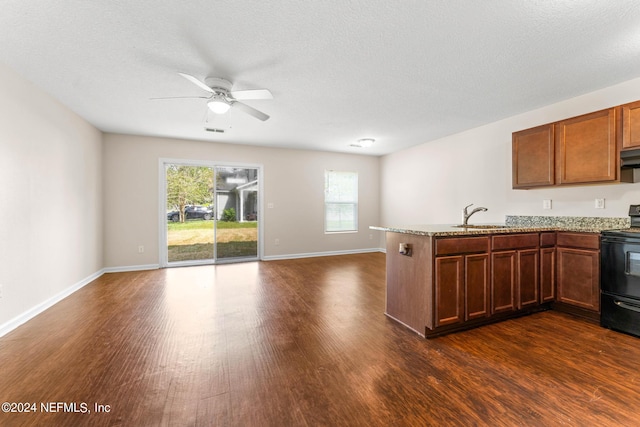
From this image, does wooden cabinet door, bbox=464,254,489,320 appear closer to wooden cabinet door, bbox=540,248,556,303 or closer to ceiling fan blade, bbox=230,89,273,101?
wooden cabinet door, bbox=540,248,556,303

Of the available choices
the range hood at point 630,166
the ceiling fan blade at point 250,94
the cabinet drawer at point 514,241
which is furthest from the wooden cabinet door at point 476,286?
the ceiling fan blade at point 250,94

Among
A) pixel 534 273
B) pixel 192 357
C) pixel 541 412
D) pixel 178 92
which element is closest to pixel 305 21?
pixel 178 92

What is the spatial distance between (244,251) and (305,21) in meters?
4.79

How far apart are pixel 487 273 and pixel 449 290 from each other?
0.52 meters

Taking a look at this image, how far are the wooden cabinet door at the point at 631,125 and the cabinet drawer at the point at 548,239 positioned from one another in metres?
1.06

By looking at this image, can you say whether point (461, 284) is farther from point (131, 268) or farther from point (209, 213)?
point (131, 268)

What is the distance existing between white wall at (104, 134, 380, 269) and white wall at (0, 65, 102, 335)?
557 mm

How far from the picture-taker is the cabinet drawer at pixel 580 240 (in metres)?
2.68

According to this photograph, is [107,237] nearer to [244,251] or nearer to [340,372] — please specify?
[244,251]

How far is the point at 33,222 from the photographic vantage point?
2900 mm

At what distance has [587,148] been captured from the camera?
2.84m

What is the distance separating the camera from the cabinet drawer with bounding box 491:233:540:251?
8.55 feet

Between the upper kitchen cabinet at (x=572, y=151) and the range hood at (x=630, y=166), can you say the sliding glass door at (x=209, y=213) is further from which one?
the range hood at (x=630, y=166)

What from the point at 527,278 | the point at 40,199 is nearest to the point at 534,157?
the point at 527,278
